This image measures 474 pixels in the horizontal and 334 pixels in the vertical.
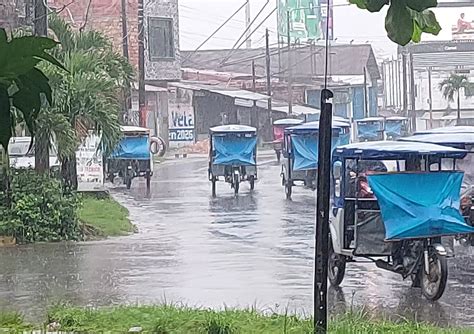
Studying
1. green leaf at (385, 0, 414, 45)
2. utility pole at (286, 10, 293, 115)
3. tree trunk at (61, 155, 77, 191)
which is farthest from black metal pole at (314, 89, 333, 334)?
utility pole at (286, 10, 293, 115)

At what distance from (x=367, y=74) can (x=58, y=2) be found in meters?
21.4

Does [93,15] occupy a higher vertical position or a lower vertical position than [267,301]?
higher

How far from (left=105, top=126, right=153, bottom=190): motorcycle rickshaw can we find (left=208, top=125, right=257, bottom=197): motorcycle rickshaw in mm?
1984

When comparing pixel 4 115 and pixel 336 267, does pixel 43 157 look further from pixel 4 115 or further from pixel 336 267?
pixel 4 115

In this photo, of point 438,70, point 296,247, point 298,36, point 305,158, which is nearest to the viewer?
point 296,247

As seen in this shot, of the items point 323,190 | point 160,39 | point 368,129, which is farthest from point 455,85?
point 323,190

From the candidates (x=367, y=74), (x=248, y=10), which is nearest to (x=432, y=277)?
(x=248, y=10)

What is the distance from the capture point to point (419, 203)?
9039 millimetres

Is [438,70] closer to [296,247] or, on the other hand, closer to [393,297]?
[296,247]

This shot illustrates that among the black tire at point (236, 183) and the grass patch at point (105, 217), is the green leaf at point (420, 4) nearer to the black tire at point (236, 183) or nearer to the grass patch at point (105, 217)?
the grass patch at point (105, 217)

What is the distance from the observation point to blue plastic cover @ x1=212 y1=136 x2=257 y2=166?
21.9 meters

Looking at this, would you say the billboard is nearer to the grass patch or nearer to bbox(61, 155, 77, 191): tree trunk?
the grass patch

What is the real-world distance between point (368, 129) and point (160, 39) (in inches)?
375

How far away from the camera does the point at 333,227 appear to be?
958 centimetres
